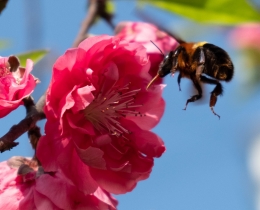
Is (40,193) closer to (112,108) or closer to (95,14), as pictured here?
(112,108)

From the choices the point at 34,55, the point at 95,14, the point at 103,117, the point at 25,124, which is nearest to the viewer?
the point at 25,124

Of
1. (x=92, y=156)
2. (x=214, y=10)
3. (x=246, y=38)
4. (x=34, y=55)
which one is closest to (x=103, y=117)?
(x=92, y=156)

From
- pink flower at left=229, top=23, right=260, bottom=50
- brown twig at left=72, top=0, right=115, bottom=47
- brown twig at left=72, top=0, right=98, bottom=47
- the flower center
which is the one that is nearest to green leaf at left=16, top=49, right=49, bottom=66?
brown twig at left=72, top=0, right=98, bottom=47

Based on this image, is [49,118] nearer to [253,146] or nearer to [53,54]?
[53,54]

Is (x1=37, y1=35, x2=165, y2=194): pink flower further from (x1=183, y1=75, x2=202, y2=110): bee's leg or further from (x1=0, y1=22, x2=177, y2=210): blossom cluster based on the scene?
(x1=183, y1=75, x2=202, y2=110): bee's leg

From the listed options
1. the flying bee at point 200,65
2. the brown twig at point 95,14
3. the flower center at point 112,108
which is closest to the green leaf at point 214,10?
the brown twig at point 95,14

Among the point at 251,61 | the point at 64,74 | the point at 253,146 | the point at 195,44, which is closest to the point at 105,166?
the point at 64,74
